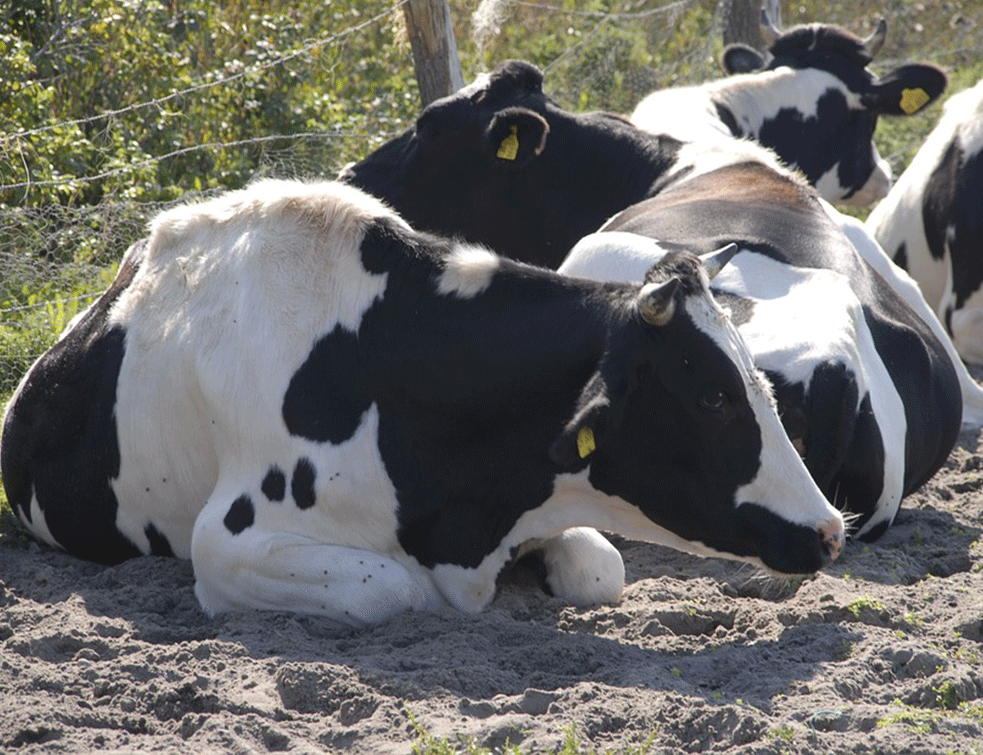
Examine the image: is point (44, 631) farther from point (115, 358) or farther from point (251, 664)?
point (115, 358)

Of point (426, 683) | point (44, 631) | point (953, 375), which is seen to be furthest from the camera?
point (953, 375)

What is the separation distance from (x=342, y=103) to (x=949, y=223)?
16.0 ft

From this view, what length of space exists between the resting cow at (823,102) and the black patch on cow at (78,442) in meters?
5.26

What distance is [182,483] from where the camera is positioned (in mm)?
5531

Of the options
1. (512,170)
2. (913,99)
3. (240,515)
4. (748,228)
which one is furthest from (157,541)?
(913,99)

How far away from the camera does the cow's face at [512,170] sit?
8.37 meters

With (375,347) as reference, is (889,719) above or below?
below

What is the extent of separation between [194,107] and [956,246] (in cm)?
548

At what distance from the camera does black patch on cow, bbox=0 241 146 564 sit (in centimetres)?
566

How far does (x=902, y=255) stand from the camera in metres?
9.95

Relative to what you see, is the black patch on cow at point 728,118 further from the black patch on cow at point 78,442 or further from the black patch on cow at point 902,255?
the black patch on cow at point 78,442

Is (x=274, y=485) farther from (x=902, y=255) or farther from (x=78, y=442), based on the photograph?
(x=902, y=255)

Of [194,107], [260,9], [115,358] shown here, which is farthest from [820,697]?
[260,9]

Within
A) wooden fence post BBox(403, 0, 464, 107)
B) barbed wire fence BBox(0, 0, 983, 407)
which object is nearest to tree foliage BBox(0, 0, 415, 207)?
barbed wire fence BBox(0, 0, 983, 407)
